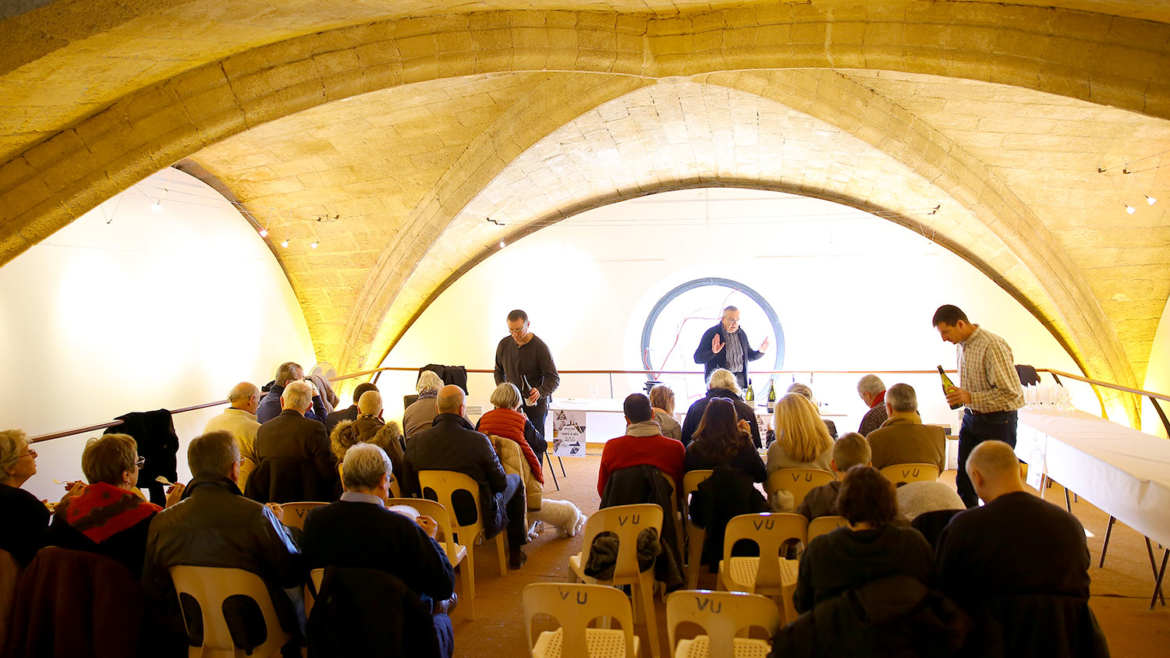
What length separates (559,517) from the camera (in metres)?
5.50

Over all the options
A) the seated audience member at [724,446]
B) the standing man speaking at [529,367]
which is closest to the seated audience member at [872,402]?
the seated audience member at [724,446]

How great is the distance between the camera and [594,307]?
10.9 metres

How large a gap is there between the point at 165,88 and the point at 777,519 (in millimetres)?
4383

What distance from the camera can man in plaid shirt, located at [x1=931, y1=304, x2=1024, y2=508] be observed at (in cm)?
462

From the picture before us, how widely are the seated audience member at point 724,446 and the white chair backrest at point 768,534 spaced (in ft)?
2.02

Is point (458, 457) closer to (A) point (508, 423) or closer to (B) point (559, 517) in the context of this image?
(A) point (508, 423)

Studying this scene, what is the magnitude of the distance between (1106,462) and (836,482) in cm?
188

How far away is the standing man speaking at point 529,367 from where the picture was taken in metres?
6.80

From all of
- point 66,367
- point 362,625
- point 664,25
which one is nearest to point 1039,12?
point 664,25

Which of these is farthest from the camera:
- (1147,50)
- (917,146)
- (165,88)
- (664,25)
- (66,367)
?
(917,146)

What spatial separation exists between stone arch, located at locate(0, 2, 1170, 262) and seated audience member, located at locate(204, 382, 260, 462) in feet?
5.01

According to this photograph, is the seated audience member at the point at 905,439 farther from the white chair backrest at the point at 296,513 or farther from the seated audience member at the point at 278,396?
the seated audience member at the point at 278,396

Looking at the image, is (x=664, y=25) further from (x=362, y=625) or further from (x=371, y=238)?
(x=371, y=238)

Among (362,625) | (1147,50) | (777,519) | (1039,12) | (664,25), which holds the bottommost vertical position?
(362,625)
